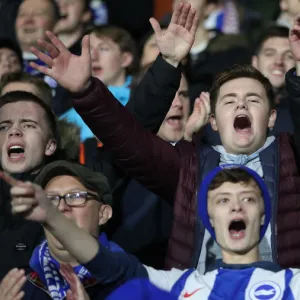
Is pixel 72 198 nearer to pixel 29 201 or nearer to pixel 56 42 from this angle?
pixel 56 42

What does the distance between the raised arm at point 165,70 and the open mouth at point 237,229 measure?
3.25 feet

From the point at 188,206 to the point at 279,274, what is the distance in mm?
732

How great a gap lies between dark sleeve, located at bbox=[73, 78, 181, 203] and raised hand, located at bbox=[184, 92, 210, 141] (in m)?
0.65

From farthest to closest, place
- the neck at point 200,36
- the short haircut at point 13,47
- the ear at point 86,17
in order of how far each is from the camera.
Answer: the ear at point 86,17, the neck at point 200,36, the short haircut at point 13,47

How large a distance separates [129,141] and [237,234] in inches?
30.9

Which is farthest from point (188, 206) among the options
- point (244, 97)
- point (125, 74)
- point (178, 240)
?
point (125, 74)

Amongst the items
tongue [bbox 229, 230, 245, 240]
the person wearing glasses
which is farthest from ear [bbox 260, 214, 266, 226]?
the person wearing glasses

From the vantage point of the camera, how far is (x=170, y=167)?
19.2 feet

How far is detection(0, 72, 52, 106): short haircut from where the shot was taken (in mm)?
7328

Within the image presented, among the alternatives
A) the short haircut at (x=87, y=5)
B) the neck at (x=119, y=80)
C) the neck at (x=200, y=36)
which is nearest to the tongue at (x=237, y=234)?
the neck at (x=119, y=80)

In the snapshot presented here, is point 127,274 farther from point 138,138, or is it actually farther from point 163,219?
point 163,219

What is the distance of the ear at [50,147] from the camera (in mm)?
6648

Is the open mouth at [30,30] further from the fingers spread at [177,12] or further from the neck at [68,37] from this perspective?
the fingers spread at [177,12]

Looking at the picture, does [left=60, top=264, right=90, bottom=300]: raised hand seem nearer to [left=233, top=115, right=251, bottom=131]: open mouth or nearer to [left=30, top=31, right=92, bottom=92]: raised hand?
[left=30, top=31, right=92, bottom=92]: raised hand
